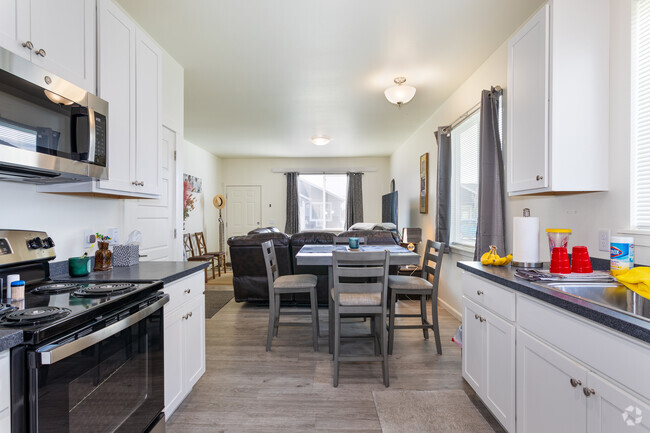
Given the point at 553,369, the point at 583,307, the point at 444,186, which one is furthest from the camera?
the point at 444,186

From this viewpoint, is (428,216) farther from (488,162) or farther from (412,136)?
(488,162)

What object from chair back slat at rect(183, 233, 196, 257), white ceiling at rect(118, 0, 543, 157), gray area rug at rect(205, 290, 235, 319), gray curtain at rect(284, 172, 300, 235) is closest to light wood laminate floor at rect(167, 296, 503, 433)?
gray area rug at rect(205, 290, 235, 319)

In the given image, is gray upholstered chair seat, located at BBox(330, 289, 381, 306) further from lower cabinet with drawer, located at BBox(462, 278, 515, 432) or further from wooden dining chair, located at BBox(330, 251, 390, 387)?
lower cabinet with drawer, located at BBox(462, 278, 515, 432)

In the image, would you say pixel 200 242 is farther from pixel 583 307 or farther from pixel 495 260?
pixel 583 307

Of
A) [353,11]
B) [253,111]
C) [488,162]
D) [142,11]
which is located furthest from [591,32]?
[253,111]

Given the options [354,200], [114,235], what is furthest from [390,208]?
[114,235]

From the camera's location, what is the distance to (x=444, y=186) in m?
3.96

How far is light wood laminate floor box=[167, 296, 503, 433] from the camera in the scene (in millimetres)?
1900

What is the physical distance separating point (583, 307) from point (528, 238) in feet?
3.06

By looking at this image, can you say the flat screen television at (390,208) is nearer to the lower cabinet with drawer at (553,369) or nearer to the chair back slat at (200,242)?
the chair back slat at (200,242)

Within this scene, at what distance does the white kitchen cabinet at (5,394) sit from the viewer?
851 mm

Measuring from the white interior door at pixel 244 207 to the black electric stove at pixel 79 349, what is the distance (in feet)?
20.9

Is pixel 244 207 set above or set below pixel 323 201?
below

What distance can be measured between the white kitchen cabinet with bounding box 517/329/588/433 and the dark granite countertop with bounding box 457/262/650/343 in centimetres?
20
